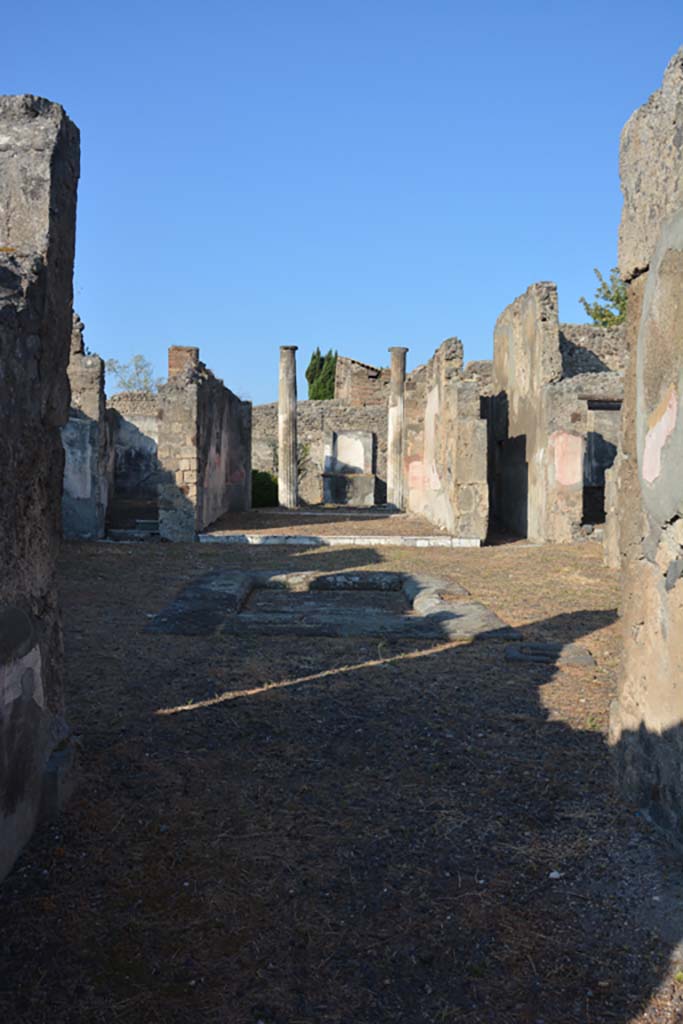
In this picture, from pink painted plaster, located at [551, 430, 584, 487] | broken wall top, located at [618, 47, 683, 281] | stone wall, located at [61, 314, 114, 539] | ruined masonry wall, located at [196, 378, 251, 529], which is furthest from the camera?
ruined masonry wall, located at [196, 378, 251, 529]

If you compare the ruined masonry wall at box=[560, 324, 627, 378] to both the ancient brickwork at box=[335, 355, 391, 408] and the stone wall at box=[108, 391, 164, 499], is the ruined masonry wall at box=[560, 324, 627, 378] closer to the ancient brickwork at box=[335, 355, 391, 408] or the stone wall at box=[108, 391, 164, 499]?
the stone wall at box=[108, 391, 164, 499]

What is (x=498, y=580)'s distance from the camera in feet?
28.1

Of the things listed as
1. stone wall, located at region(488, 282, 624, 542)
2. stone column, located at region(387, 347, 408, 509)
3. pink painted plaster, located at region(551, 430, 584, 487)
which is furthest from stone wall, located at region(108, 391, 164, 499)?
pink painted plaster, located at region(551, 430, 584, 487)

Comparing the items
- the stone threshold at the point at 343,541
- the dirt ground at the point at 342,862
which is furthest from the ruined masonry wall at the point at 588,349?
the dirt ground at the point at 342,862

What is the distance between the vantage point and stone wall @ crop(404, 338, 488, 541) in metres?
12.5

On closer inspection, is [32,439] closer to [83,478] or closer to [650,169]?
[650,169]

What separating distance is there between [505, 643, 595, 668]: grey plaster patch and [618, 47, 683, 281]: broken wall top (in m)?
2.52

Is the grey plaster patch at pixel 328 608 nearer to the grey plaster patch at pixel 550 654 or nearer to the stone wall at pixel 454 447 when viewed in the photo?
the grey plaster patch at pixel 550 654

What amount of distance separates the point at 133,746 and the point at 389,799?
46.3 inches

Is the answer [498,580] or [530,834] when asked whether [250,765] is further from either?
[498,580]

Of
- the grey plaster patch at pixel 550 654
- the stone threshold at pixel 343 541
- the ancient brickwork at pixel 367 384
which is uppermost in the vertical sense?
the ancient brickwork at pixel 367 384

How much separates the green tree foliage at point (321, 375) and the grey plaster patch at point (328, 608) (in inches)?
1223

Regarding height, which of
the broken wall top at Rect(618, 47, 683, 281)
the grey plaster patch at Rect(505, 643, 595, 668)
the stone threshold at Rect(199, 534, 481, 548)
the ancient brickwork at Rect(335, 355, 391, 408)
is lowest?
the grey plaster patch at Rect(505, 643, 595, 668)

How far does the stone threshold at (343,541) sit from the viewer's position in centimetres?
1195
